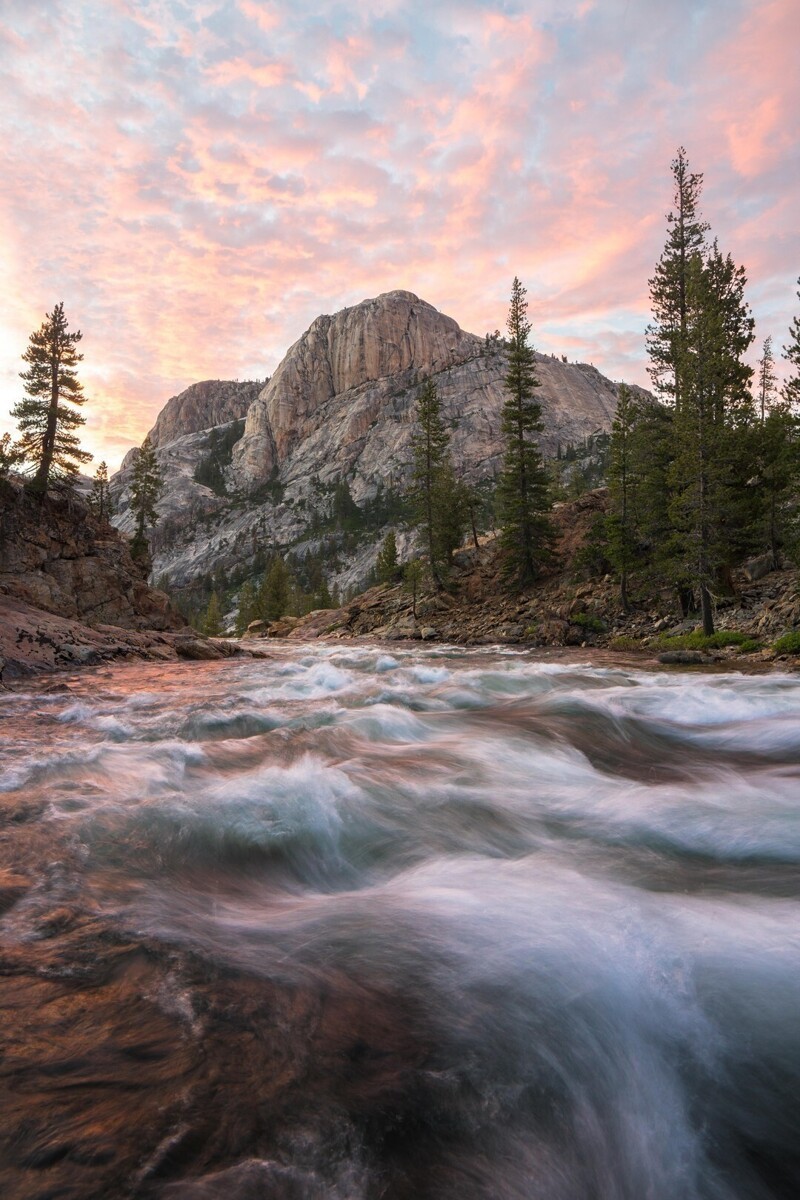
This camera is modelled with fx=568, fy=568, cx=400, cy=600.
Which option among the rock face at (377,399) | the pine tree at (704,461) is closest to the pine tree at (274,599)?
the pine tree at (704,461)

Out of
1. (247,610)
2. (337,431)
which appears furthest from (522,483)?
(337,431)

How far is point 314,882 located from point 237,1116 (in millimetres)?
1937

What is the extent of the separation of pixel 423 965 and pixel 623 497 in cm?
3019

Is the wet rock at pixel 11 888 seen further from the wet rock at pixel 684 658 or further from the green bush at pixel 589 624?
the green bush at pixel 589 624

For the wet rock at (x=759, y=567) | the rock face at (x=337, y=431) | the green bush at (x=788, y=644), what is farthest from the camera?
the rock face at (x=337, y=431)

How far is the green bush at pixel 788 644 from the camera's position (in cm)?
1436

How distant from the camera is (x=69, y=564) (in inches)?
1102

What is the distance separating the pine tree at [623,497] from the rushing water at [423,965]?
75.6 feet

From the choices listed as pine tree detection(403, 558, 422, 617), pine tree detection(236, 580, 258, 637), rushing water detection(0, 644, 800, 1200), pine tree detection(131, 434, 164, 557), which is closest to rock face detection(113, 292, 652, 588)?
pine tree detection(236, 580, 258, 637)

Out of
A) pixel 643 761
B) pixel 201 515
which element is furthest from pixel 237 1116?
pixel 201 515

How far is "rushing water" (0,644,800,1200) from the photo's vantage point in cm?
159

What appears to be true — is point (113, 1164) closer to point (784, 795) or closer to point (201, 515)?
point (784, 795)

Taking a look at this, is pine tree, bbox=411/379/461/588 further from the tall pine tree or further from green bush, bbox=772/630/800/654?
green bush, bbox=772/630/800/654

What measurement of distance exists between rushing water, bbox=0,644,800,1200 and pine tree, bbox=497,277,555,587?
29.9m
